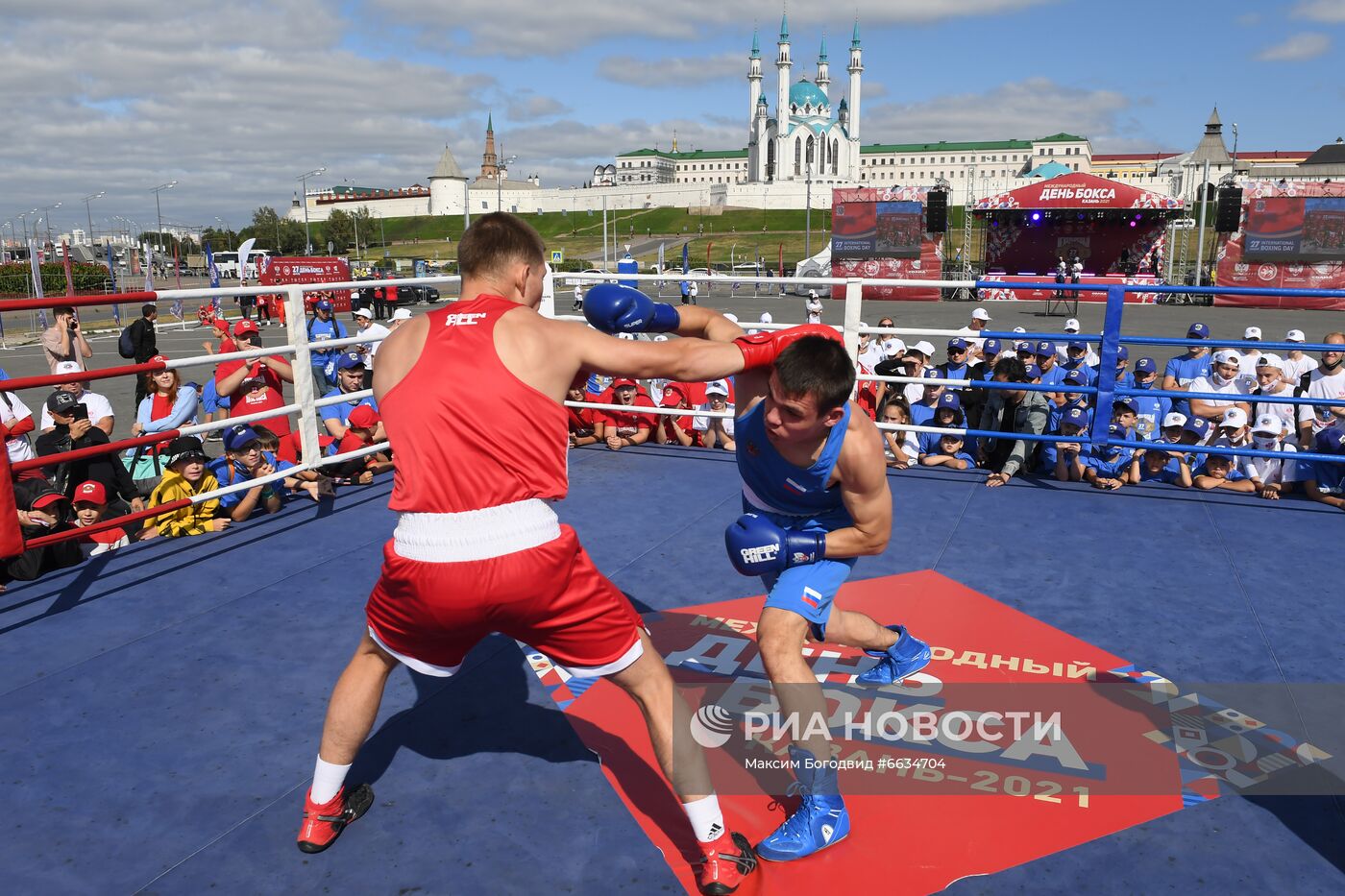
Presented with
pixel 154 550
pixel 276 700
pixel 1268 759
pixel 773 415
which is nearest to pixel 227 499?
pixel 154 550

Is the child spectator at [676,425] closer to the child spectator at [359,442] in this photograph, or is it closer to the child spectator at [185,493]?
the child spectator at [359,442]

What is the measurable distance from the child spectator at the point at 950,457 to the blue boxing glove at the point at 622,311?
462cm

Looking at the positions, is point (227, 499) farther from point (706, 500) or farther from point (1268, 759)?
point (1268, 759)

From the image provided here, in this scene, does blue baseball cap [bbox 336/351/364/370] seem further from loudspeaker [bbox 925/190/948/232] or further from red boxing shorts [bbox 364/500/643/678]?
loudspeaker [bbox 925/190/948/232]

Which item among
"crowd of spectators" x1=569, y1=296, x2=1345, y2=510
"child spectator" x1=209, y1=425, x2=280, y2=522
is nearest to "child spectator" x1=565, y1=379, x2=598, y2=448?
"crowd of spectators" x1=569, y1=296, x2=1345, y2=510

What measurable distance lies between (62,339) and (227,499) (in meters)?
2.77

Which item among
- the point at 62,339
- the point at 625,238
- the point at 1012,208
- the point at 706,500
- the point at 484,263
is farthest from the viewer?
the point at 625,238

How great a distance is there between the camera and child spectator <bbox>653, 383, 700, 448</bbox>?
7574mm

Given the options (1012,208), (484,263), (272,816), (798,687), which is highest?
(1012,208)

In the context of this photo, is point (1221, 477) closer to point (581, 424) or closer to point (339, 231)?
point (581, 424)

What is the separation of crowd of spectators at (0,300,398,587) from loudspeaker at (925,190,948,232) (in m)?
27.4

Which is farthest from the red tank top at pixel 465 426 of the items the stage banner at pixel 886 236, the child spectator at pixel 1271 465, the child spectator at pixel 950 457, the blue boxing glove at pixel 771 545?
the stage banner at pixel 886 236

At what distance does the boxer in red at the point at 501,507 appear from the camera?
223 cm

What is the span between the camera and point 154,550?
5.03 meters
